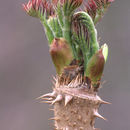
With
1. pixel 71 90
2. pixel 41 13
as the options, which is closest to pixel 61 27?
pixel 41 13

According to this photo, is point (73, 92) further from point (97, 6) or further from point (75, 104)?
point (97, 6)

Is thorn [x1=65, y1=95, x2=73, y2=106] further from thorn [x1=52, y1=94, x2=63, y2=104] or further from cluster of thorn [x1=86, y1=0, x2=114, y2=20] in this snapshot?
cluster of thorn [x1=86, y1=0, x2=114, y2=20]

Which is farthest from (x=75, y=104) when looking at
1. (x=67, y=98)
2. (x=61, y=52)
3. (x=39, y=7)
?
(x=39, y=7)

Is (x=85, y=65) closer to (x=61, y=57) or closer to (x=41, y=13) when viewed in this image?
(x=61, y=57)

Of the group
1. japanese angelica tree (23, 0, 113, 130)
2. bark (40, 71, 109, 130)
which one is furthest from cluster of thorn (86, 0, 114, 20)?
bark (40, 71, 109, 130)

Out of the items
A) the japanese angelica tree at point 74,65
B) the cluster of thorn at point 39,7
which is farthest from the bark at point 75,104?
Answer: the cluster of thorn at point 39,7

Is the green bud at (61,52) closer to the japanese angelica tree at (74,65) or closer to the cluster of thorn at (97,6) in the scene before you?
the japanese angelica tree at (74,65)
